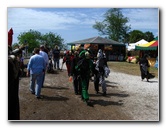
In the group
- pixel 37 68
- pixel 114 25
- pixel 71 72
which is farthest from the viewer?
pixel 71 72

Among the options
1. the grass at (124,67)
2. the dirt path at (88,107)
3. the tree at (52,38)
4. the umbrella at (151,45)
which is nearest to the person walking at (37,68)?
the dirt path at (88,107)

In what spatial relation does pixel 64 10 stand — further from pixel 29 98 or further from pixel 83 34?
pixel 29 98

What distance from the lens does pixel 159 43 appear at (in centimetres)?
525

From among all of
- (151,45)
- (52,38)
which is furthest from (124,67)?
(52,38)

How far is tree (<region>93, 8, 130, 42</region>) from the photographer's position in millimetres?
5293

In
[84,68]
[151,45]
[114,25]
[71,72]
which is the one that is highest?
[114,25]

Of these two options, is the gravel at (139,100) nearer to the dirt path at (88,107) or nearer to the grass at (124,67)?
the dirt path at (88,107)

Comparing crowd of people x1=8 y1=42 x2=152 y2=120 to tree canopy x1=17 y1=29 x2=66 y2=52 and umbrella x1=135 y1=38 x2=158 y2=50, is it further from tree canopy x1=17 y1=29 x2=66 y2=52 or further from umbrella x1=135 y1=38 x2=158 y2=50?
umbrella x1=135 y1=38 x2=158 y2=50

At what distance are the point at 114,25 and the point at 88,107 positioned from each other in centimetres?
159

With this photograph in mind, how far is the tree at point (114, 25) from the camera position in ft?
17.4

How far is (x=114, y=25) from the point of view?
5.57 metres

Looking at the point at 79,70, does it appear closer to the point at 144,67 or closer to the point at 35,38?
the point at 35,38

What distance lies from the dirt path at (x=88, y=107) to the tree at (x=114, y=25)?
130 cm
